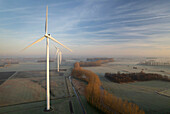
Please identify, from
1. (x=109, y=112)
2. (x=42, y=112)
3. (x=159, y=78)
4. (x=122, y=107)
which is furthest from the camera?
(x=159, y=78)

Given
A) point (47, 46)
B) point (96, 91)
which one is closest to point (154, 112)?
point (96, 91)

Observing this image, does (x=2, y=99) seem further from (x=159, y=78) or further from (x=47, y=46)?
(x=159, y=78)

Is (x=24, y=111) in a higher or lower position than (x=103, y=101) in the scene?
lower

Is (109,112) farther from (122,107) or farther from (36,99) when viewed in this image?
(36,99)

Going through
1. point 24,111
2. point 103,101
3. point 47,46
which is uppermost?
point 47,46

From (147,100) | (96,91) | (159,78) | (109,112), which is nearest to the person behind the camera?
(109,112)

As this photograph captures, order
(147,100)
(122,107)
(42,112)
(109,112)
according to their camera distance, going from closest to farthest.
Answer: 1. (122,107)
2. (109,112)
3. (42,112)
4. (147,100)

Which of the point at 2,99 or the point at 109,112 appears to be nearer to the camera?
the point at 109,112

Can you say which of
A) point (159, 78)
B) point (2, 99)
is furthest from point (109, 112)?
point (159, 78)

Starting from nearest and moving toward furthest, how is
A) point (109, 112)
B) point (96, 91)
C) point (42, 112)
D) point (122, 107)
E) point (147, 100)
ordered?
point (122, 107) → point (109, 112) → point (42, 112) → point (96, 91) → point (147, 100)
